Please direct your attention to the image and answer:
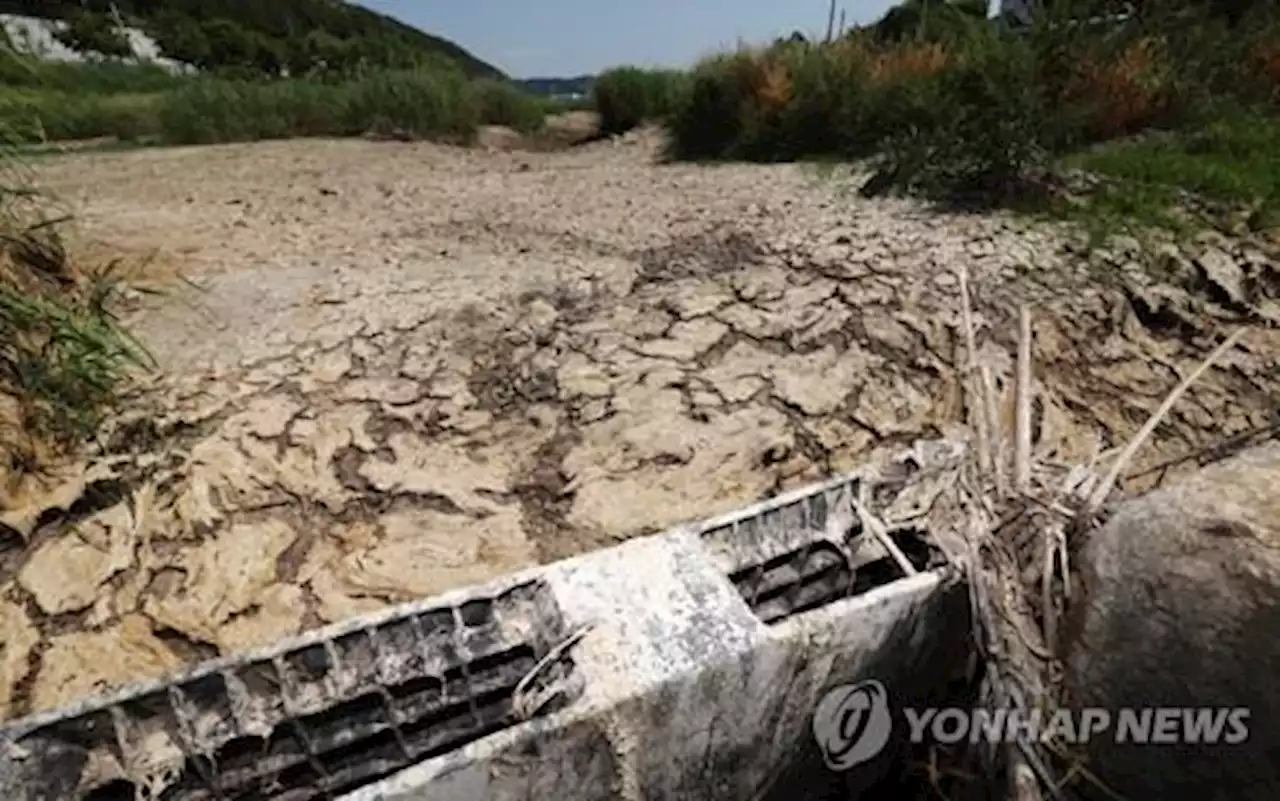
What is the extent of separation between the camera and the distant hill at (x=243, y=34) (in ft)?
44.7

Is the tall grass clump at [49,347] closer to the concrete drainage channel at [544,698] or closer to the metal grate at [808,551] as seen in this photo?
the concrete drainage channel at [544,698]

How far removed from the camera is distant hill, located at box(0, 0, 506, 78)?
13.6 metres

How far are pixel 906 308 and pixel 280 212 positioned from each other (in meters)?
2.58

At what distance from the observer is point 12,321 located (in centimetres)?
216

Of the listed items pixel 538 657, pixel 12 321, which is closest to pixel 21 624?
pixel 12 321

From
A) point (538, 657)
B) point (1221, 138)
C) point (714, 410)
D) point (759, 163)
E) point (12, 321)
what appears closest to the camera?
point (538, 657)

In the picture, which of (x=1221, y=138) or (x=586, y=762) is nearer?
(x=586, y=762)

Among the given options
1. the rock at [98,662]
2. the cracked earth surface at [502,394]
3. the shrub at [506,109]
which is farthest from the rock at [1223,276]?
the shrub at [506,109]

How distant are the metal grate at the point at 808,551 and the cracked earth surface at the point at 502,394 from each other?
1.50 ft

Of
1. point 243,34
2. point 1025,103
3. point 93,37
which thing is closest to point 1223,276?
point 1025,103

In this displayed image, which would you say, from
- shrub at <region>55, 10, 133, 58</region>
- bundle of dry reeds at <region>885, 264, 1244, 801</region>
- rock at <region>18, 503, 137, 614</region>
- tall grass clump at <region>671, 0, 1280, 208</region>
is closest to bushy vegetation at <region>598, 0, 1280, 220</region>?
tall grass clump at <region>671, 0, 1280, 208</region>

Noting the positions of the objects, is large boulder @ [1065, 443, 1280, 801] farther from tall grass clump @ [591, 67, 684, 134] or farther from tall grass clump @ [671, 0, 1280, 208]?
tall grass clump @ [591, 67, 684, 134]

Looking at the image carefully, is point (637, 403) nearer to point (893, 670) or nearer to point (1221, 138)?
point (893, 670)

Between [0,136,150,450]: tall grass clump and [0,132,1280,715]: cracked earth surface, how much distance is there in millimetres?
109
